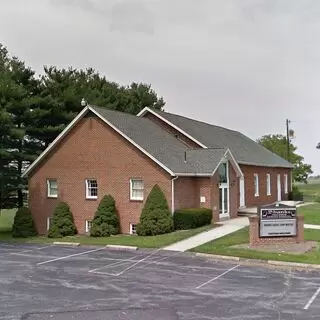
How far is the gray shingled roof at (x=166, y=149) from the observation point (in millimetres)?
29594

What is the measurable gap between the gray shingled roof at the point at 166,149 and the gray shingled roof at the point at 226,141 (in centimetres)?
262

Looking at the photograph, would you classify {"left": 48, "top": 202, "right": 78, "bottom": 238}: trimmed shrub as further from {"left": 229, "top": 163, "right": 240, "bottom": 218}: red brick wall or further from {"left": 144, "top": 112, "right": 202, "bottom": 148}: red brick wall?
{"left": 229, "top": 163, "right": 240, "bottom": 218}: red brick wall

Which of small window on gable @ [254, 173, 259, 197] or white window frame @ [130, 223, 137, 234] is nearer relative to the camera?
white window frame @ [130, 223, 137, 234]

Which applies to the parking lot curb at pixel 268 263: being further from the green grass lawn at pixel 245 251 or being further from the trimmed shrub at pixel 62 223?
the trimmed shrub at pixel 62 223

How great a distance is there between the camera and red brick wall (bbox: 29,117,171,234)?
2900cm

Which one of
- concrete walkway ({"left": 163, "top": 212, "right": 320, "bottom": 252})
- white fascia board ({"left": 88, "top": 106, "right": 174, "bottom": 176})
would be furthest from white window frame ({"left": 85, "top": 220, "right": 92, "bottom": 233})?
concrete walkway ({"left": 163, "top": 212, "right": 320, "bottom": 252})

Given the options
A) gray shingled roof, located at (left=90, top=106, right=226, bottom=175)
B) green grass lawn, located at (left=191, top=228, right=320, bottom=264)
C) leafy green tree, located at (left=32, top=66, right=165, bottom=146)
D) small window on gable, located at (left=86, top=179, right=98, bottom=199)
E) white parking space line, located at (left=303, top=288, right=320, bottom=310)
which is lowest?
white parking space line, located at (left=303, top=288, right=320, bottom=310)

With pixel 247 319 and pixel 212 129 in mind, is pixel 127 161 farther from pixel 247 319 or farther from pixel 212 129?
pixel 247 319

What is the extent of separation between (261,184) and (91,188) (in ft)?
54.7

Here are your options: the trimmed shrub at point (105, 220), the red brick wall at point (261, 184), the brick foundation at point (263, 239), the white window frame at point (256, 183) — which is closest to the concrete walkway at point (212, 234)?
the brick foundation at point (263, 239)

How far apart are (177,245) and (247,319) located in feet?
40.1

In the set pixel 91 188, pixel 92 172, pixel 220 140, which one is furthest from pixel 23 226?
pixel 220 140

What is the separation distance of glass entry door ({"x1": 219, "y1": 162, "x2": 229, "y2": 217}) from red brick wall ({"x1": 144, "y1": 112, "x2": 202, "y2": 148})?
3600mm

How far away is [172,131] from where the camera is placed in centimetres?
3631
